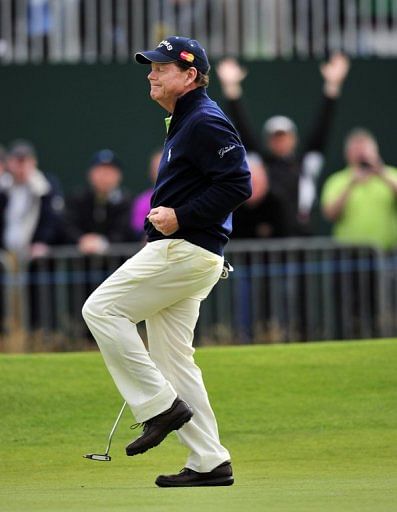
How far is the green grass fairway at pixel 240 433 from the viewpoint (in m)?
7.27

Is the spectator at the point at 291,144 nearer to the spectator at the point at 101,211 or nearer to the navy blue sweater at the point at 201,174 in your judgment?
the spectator at the point at 101,211

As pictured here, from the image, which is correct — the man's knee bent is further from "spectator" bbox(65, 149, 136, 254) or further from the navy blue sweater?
"spectator" bbox(65, 149, 136, 254)

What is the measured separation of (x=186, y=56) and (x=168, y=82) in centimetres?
16

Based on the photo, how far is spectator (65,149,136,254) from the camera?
16812 millimetres

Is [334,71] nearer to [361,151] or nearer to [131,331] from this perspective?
[361,151]

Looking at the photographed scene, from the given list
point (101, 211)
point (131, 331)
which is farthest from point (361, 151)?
point (131, 331)

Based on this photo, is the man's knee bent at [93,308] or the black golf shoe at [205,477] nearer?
the man's knee bent at [93,308]

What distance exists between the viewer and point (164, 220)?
768 centimetres

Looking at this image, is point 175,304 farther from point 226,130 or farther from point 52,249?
point 52,249

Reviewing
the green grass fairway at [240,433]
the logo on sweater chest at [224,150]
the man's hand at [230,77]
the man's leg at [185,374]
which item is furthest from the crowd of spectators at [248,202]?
the logo on sweater chest at [224,150]

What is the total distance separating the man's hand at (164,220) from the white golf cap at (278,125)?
10.0 meters

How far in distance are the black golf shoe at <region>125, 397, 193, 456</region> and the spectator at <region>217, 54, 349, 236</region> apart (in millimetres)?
9436

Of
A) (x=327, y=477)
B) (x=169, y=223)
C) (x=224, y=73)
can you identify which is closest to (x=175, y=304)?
(x=169, y=223)

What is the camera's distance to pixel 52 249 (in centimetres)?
1661
